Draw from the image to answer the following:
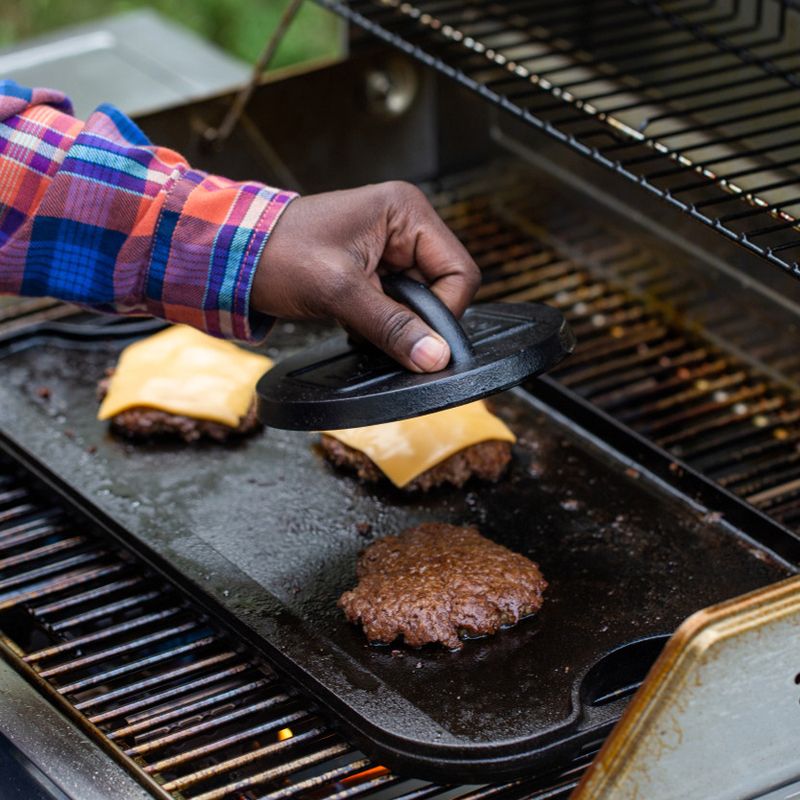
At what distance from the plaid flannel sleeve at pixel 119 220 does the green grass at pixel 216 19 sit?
5.10m

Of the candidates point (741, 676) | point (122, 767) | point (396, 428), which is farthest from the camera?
point (396, 428)

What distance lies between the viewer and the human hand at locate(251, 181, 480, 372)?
2.28 meters

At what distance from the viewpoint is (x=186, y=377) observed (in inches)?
120

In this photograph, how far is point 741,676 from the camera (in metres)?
1.78

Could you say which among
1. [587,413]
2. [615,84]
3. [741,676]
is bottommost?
[587,413]

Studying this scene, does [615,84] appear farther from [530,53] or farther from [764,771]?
[764,771]

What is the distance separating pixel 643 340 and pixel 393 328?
1.27 metres

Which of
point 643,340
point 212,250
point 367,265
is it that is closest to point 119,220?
point 212,250

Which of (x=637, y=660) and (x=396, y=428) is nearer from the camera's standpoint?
(x=637, y=660)

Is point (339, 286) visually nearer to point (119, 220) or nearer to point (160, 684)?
point (119, 220)

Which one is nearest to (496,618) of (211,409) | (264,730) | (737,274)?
(264,730)

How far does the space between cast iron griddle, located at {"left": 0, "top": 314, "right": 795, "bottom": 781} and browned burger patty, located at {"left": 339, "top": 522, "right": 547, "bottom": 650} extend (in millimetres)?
32

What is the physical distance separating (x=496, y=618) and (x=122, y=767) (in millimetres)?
644

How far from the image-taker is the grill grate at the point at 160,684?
2.17m
